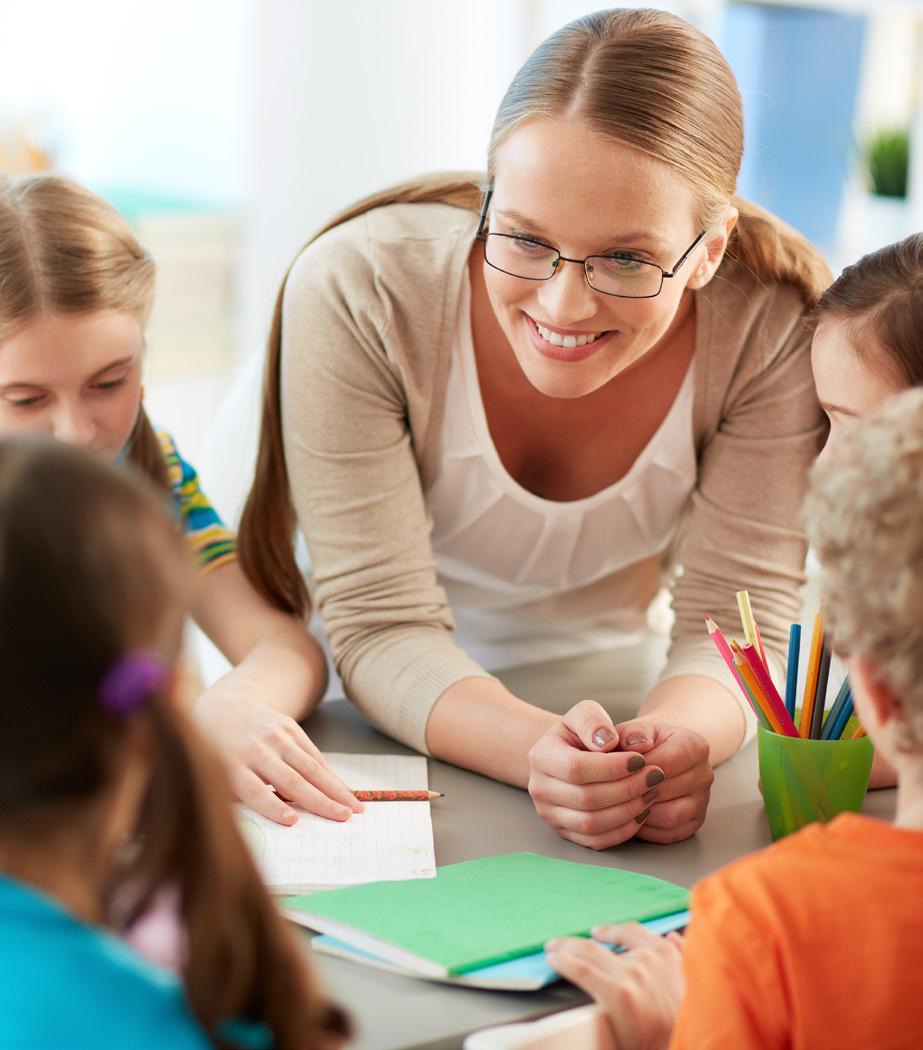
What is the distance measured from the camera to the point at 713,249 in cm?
128

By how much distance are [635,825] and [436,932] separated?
226 millimetres

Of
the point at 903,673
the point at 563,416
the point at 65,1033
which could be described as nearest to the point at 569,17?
the point at 563,416

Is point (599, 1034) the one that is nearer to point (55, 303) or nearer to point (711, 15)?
point (55, 303)

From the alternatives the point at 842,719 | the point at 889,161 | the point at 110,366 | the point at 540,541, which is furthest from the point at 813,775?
the point at 889,161

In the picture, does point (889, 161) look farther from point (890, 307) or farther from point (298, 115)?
point (890, 307)

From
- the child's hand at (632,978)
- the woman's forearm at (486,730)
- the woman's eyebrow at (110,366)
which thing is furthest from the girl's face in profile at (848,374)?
the woman's eyebrow at (110,366)

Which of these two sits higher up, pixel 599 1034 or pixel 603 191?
pixel 603 191

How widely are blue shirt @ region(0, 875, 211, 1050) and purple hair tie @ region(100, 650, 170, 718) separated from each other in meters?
0.10

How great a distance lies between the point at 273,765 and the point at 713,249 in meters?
0.60

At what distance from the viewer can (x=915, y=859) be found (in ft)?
2.48

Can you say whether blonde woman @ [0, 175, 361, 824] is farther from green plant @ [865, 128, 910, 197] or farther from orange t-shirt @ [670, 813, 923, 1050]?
green plant @ [865, 128, 910, 197]

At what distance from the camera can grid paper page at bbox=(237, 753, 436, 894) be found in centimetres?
100

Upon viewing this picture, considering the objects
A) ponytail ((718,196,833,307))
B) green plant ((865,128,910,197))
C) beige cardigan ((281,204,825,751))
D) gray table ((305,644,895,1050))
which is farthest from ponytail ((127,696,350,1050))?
green plant ((865,128,910,197))

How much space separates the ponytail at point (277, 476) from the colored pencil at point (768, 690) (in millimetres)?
531
